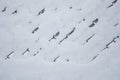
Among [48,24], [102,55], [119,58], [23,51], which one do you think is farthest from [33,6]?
[119,58]

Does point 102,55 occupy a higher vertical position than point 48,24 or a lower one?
lower

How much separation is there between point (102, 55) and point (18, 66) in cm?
238

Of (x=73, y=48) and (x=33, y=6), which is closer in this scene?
(x=73, y=48)

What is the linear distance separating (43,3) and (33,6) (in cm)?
33

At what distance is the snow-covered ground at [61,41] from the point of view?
15.7ft

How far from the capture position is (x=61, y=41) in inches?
202

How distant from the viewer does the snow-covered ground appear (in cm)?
478

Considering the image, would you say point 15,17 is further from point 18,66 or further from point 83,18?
point 83,18

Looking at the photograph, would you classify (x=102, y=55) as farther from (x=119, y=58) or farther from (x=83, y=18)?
(x=83, y=18)

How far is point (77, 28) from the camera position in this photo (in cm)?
516

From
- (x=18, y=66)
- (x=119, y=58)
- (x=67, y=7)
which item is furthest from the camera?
(x=67, y=7)

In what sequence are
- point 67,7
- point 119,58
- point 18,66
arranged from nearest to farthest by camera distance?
point 119,58, point 18,66, point 67,7

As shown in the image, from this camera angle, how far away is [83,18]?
5.22 m

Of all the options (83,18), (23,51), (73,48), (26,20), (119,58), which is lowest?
(119,58)
